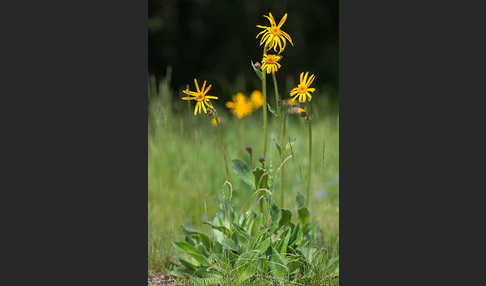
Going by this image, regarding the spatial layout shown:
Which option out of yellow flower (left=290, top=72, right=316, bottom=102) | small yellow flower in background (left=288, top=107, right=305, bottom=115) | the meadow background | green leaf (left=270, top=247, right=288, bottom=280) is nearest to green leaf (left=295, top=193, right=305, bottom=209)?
the meadow background

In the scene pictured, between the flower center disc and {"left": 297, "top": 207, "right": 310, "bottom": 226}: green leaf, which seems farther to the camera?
{"left": 297, "top": 207, "right": 310, "bottom": 226}: green leaf

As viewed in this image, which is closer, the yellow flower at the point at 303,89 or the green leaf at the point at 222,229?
the yellow flower at the point at 303,89

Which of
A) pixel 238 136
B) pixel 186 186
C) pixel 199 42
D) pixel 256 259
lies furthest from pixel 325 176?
pixel 199 42

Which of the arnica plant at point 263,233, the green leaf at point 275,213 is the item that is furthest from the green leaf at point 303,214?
the green leaf at point 275,213

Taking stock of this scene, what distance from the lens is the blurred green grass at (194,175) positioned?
301cm

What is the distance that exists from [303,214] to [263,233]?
12.1 inches

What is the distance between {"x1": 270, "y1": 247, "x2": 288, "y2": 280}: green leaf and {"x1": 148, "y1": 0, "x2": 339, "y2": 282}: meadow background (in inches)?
12.5

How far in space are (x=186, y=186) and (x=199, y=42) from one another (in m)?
3.15

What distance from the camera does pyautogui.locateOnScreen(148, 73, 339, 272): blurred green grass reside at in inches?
119

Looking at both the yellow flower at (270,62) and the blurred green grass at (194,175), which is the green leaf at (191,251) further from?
the yellow flower at (270,62)

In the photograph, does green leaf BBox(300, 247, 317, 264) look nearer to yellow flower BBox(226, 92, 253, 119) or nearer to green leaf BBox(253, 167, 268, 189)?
green leaf BBox(253, 167, 268, 189)

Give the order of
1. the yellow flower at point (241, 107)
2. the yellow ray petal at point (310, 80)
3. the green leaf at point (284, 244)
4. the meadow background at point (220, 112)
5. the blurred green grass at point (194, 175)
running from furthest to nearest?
the yellow flower at point (241, 107) < the meadow background at point (220, 112) < the blurred green grass at point (194, 175) < the green leaf at point (284, 244) < the yellow ray petal at point (310, 80)

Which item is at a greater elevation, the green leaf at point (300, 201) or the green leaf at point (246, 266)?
the green leaf at point (300, 201)

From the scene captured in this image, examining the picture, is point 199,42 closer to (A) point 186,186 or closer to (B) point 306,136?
(B) point 306,136
